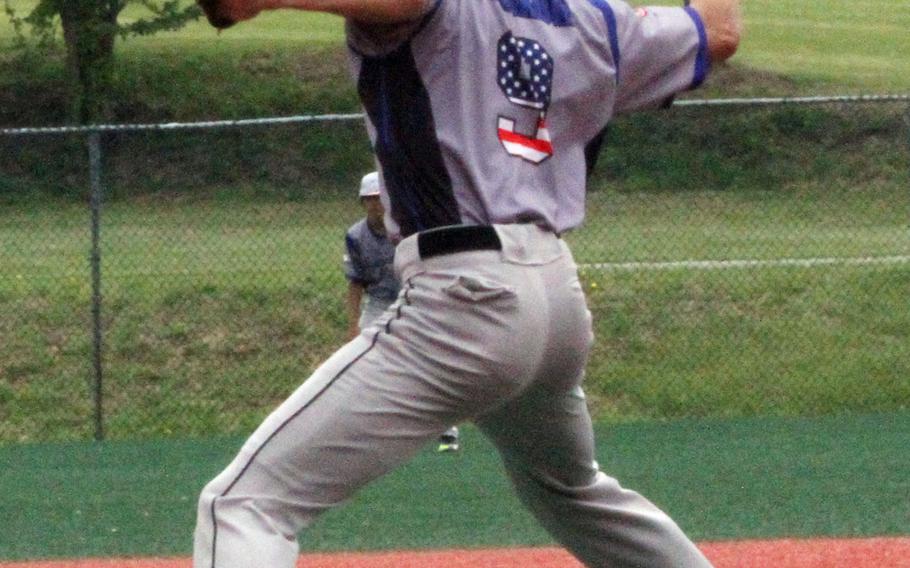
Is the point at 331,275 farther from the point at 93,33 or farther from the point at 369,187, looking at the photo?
the point at 93,33

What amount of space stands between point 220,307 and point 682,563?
28.7 feet

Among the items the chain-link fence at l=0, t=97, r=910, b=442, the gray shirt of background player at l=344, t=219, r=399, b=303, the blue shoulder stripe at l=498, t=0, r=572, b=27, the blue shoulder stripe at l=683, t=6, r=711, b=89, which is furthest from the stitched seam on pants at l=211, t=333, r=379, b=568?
the chain-link fence at l=0, t=97, r=910, b=442

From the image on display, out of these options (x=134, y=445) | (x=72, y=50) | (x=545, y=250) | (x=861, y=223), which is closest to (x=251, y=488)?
(x=545, y=250)

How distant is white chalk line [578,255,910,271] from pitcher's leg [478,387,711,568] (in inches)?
333

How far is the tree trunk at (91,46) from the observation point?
22.0 m

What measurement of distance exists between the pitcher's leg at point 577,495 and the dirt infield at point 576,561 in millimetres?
2158

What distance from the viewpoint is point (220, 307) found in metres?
12.7

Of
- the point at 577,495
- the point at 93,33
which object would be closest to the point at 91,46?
the point at 93,33

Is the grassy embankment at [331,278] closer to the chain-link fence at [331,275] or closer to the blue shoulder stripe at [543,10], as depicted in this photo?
the chain-link fence at [331,275]

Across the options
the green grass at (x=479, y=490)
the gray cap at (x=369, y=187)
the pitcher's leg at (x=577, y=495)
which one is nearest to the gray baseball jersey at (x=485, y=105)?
the pitcher's leg at (x=577, y=495)

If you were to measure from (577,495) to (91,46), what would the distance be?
62.4 feet

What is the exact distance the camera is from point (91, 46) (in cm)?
2217

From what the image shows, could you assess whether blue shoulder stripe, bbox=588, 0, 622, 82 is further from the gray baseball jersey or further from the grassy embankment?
the grassy embankment

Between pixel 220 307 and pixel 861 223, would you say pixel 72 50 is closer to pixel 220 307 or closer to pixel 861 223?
pixel 220 307
